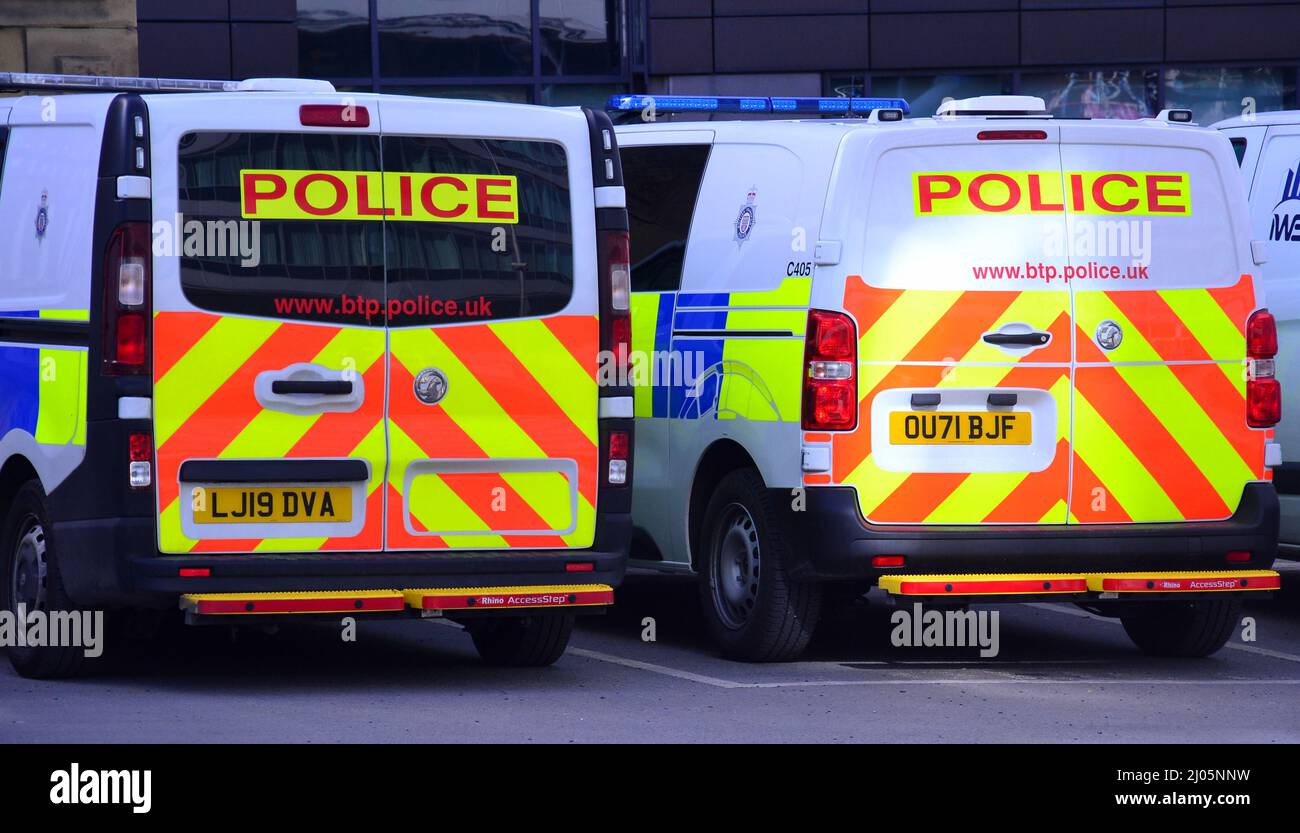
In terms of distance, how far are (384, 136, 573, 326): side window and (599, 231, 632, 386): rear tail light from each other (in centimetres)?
15

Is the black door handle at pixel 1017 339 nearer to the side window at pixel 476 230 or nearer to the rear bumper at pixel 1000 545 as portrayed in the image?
the rear bumper at pixel 1000 545

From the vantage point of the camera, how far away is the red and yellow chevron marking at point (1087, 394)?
346 inches

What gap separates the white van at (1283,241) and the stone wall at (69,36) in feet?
41.0

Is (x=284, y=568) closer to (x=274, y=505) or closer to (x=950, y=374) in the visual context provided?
(x=274, y=505)

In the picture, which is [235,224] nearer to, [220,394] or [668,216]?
[220,394]

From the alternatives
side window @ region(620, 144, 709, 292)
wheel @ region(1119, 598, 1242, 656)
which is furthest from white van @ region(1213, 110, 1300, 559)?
side window @ region(620, 144, 709, 292)

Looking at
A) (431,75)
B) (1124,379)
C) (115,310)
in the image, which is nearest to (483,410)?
(115,310)

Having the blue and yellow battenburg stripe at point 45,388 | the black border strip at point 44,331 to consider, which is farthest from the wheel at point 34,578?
the black border strip at point 44,331

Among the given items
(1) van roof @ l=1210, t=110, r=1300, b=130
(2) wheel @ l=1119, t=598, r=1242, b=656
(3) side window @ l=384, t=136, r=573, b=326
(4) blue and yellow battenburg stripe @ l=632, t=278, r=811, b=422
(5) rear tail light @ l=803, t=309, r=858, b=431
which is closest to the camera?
(3) side window @ l=384, t=136, r=573, b=326

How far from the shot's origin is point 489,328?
849 cm

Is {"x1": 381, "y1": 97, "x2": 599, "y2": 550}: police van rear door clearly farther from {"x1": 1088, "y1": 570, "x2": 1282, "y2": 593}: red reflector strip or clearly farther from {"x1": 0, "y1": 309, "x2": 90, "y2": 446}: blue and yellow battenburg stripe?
{"x1": 1088, "y1": 570, "x2": 1282, "y2": 593}: red reflector strip

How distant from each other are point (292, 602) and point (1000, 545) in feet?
9.05

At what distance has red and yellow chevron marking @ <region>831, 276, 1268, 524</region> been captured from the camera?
8.79 m

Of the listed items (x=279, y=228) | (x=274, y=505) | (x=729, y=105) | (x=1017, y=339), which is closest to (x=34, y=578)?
(x=274, y=505)
